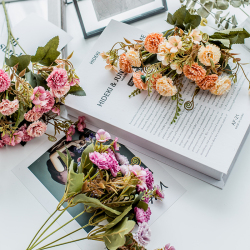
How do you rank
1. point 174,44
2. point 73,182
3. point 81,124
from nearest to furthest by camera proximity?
point 73,182
point 174,44
point 81,124

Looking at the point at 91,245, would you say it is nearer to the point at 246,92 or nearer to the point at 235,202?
the point at 235,202

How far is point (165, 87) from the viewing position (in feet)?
1.94

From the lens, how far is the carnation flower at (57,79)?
54cm

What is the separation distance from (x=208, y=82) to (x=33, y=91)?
38cm

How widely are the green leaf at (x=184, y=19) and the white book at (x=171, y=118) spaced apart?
0.42ft

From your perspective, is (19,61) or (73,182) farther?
(19,61)

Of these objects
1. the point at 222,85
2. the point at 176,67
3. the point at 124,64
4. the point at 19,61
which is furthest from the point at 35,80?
the point at 222,85

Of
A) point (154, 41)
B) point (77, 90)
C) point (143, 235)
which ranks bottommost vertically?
point (143, 235)

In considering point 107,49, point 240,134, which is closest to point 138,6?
point 107,49

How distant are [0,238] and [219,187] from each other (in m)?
0.50

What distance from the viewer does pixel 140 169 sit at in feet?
1.61

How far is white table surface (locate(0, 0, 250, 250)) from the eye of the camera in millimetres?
581

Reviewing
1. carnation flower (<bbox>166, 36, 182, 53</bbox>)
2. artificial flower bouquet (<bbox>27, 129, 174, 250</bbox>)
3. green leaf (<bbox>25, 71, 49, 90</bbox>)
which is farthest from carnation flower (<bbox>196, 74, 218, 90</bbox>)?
green leaf (<bbox>25, 71, 49, 90</bbox>)

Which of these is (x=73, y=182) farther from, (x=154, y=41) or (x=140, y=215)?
(x=154, y=41)
